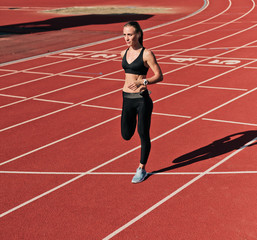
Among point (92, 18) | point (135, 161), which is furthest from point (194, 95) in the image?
point (92, 18)

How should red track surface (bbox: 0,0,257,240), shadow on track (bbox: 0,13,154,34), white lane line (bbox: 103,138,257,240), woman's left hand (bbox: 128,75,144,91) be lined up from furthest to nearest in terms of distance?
shadow on track (bbox: 0,13,154,34)
woman's left hand (bbox: 128,75,144,91)
red track surface (bbox: 0,0,257,240)
white lane line (bbox: 103,138,257,240)

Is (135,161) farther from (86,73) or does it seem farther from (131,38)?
(86,73)

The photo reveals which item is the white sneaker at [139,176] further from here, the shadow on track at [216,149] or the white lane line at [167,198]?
the white lane line at [167,198]

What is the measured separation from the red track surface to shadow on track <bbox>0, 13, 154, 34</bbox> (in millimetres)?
11722

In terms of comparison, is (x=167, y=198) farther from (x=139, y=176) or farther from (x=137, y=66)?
(x=137, y=66)

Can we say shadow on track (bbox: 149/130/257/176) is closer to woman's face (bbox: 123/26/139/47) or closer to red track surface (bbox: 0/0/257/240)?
red track surface (bbox: 0/0/257/240)

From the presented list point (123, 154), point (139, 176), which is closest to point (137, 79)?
point (139, 176)

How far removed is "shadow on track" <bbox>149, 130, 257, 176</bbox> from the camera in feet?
21.0

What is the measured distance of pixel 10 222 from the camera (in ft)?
16.3

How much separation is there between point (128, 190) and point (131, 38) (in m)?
2.04

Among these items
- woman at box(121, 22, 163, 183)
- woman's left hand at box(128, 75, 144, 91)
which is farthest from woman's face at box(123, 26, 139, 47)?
woman's left hand at box(128, 75, 144, 91)

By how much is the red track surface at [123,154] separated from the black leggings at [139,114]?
2.32ft

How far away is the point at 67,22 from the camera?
28.2 m

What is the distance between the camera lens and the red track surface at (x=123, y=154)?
477 cm
